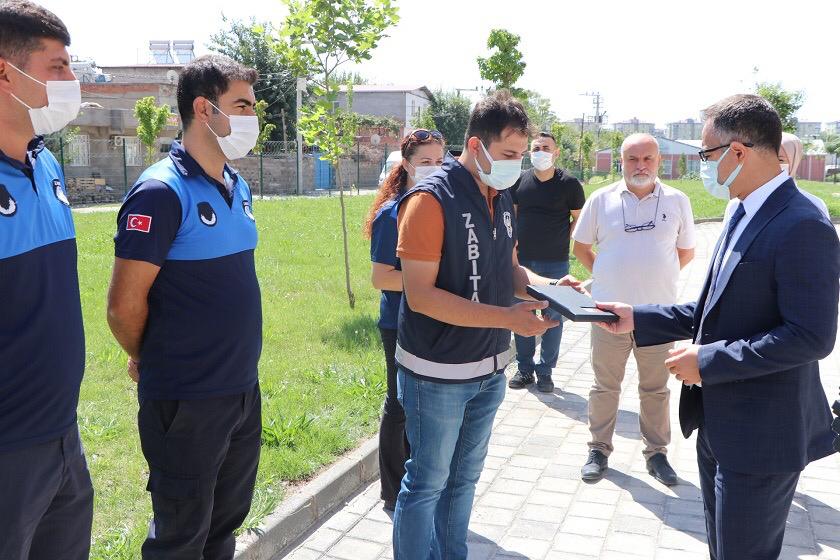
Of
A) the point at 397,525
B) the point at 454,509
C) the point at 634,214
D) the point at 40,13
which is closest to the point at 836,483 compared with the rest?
the point at 634,214

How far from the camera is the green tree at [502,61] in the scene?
1470cm

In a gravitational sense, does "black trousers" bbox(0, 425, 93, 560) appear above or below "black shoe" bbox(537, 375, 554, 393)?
above

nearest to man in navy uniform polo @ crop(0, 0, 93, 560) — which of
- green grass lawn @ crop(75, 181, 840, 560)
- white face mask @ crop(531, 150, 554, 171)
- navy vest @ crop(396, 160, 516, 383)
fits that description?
green grass lawn @ crop(75, 181, 840, 560)

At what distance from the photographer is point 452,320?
119 inches

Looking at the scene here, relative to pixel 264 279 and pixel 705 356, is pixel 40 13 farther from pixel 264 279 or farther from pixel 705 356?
pixel 264 279

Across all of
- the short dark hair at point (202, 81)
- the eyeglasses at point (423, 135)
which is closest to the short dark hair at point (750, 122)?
the eyeglasses at point (423, 135)

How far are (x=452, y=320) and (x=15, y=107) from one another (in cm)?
172

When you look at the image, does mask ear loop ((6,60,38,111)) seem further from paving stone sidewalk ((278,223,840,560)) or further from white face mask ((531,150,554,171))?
white face mask ((531,150,554,171))

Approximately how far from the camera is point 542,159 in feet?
22.9

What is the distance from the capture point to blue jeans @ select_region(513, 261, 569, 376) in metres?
7.13

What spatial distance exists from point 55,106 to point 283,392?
12.7 ft

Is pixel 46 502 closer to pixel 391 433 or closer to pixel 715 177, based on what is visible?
pixel 391 433

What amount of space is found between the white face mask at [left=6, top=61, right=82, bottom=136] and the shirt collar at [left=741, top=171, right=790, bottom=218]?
2494 mm

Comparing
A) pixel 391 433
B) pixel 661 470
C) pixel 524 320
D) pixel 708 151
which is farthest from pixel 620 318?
pixel 661 470
